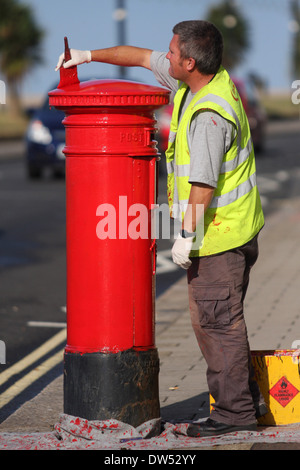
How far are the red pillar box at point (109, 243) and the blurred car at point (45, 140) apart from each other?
13.6m

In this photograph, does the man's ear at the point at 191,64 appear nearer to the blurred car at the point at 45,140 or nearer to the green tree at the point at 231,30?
the blurred car at the point at 45,140

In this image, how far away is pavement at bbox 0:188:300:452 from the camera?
434 cm

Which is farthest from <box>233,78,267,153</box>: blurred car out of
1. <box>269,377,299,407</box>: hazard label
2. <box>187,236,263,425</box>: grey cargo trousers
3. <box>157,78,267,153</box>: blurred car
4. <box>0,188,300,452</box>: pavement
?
<box>187,236,263,425</box>: grey cargo trousers

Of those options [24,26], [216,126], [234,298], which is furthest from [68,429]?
[24,26]

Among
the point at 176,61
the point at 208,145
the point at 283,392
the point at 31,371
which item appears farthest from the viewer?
the point at 31,371

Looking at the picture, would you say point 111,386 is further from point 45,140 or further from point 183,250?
point 45,140

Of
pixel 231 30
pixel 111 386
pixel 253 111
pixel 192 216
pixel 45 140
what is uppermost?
pixel 231 30

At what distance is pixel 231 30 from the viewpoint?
212ft

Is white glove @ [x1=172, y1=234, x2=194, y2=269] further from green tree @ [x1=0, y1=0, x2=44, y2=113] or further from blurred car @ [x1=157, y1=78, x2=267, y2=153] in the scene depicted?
green tree @ [x1=0, y1=0, x2=44, y2=113]

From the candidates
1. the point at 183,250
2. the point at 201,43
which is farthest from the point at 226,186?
the point at 201,43

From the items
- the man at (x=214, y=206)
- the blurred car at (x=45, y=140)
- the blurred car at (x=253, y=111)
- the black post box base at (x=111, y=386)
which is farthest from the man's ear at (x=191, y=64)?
the blurred car at (x=253, y=111)

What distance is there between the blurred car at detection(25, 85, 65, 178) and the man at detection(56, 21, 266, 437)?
44.5 ft

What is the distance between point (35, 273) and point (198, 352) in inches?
142

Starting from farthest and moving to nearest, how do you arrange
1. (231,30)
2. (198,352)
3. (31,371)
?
(231,30), (198,352), (31,371)
